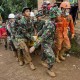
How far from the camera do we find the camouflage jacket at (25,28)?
25.9 ft

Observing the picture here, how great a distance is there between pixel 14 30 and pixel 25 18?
0.81m

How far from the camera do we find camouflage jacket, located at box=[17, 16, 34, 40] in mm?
7887

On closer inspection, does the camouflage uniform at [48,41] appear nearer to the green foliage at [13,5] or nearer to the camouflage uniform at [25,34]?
the camouflage uniform at [25,34]

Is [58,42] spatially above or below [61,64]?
above

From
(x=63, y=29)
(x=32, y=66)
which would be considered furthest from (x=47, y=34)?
(x=32, y=66)

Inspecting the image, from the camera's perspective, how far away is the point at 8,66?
8414 millimetres

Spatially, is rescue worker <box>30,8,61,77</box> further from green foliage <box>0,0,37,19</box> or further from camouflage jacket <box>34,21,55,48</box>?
green foliage <box>0,0,37,19</box>

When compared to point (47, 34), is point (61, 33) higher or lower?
lower

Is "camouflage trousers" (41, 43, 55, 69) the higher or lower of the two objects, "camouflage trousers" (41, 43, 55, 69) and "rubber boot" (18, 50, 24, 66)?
the higher

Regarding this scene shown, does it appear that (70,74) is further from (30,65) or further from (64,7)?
(64,7)

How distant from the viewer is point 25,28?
314 inches

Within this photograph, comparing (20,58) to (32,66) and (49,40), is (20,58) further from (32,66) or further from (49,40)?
(49,40)

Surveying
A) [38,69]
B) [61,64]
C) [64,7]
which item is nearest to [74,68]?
[61,64]

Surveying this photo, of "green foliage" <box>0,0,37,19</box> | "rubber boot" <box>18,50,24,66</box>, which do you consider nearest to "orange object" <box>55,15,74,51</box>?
"rubber boot" <box>18,50,24,66</box>
